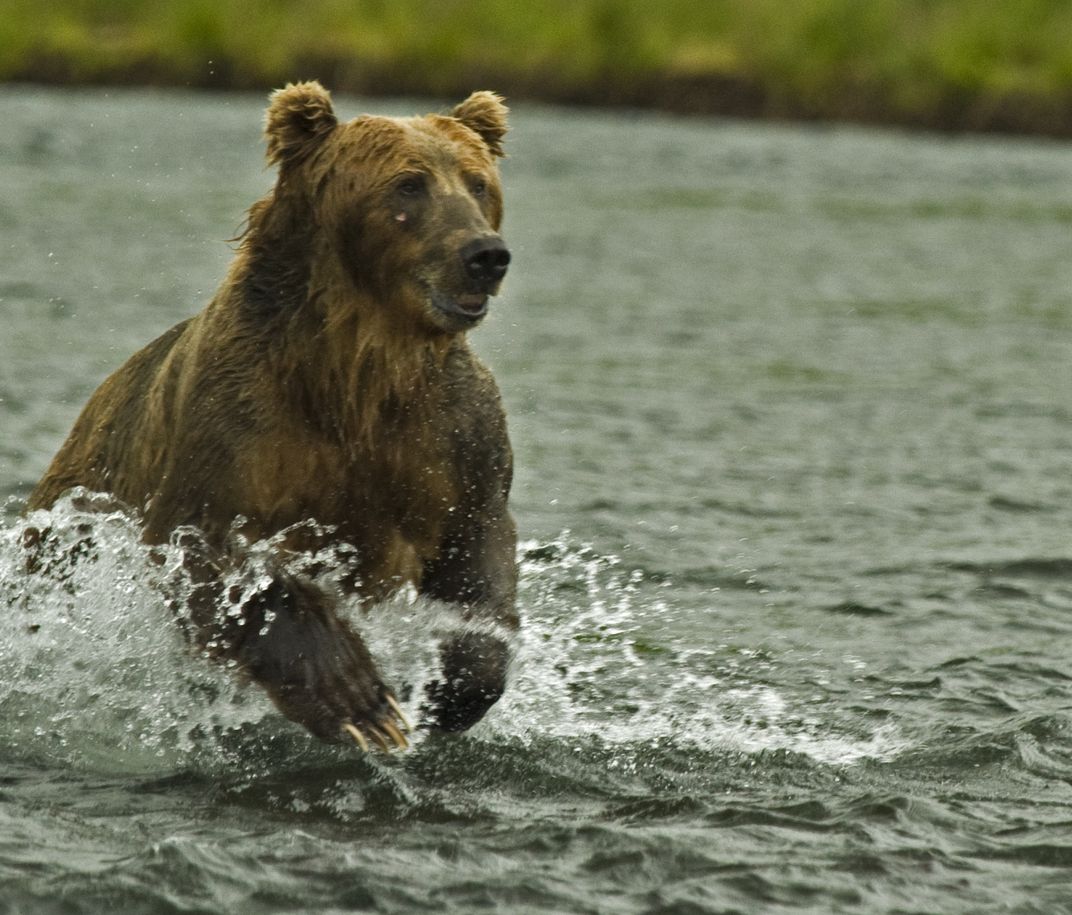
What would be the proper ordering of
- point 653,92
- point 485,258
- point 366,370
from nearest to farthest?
point 485,258, point 366,370, point 653,92

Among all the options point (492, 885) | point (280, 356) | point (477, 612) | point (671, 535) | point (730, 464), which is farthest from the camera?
point (730, 464)

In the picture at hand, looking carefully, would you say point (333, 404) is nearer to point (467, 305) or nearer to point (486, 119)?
point (467, 305)

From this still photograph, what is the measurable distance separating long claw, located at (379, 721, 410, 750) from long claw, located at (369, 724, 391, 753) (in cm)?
2

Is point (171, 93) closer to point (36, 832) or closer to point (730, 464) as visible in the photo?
point (730, 464)

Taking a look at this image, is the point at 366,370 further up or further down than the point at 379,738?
further up

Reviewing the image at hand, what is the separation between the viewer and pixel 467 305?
17.4 feet

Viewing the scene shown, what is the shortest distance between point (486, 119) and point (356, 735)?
181cm

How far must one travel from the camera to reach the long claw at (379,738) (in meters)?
5.70

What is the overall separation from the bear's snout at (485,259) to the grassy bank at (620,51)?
107 feet

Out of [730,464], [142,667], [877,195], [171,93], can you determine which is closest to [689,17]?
[171,93]

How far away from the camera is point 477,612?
603cm

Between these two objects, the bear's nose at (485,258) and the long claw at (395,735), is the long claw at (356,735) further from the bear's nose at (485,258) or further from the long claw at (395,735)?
the bear's nose at (485,258)

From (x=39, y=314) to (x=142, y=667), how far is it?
8.69 m

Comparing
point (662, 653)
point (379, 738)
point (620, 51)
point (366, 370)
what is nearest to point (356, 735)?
point (379, 738)
